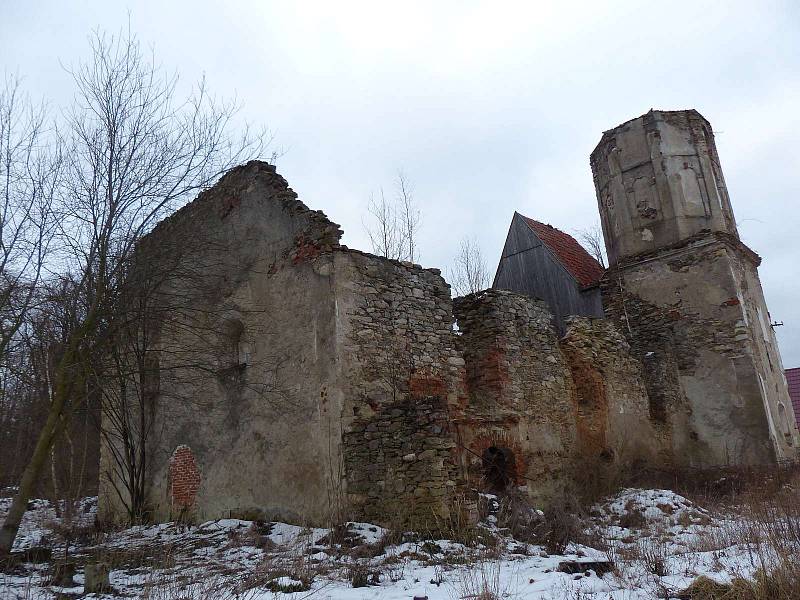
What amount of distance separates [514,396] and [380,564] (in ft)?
16.9

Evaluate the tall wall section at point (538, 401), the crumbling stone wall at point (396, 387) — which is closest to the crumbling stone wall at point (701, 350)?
the tall wall section at point (538, 401)

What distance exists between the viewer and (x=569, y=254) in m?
18.2

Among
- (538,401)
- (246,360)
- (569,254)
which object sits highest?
(569,254)

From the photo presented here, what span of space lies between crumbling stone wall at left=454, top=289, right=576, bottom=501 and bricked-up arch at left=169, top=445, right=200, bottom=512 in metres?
4.80

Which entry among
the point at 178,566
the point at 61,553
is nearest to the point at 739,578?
the point at 178,566

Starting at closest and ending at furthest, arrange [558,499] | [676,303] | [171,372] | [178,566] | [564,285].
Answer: [178,566] → [558,499] → [171,372] → [676,303] → [564,285]

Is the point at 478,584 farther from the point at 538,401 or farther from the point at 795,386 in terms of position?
the point at 795,386

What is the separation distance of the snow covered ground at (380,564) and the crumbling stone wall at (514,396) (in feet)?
5.32

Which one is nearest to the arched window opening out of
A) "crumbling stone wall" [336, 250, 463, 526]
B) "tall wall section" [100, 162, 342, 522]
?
"crumbling stone wall" [336, 250, 463, 526]

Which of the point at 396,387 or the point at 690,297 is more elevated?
the point at 690,297

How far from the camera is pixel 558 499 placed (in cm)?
1095

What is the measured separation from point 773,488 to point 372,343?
8.56 m

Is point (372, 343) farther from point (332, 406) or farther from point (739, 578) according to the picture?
point (739, 578)

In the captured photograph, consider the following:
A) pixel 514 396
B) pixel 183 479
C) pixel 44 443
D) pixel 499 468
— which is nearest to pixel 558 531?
pixel 499 468
